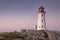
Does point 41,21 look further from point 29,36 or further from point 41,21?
point 29,36

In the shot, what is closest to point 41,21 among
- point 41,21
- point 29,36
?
point 41,21

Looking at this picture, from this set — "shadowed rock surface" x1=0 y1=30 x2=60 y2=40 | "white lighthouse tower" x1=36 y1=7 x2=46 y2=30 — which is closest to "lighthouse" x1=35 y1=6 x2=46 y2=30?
"white lighthouse tower" x1=36 y1=7 x2=46 y2=30

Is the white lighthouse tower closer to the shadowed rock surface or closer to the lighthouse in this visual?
the lighthouse

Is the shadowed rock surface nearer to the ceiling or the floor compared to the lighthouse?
nearer to the floor

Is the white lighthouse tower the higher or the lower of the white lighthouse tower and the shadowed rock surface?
the higher

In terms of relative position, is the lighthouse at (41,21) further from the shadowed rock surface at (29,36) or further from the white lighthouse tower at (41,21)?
the shadowed rock surface at (29,36)

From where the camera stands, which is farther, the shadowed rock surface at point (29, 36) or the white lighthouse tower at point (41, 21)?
the white lighthouse tower at point (41, 21)

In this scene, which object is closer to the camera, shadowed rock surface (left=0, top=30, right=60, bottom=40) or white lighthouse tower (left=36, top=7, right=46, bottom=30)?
shadowed rock surface (left=0, top=30, right=60, bottom=40)

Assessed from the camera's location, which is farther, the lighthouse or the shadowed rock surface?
the lighthouse

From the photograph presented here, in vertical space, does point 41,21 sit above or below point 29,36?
above

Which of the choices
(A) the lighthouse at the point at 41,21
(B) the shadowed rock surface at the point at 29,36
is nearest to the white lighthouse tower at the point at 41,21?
(A) the lighthouse at the point at 41,21

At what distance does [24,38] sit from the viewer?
17.0 meters

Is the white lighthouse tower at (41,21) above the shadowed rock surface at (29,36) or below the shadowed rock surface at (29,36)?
above

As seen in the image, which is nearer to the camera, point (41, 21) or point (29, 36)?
point (29, 36)
